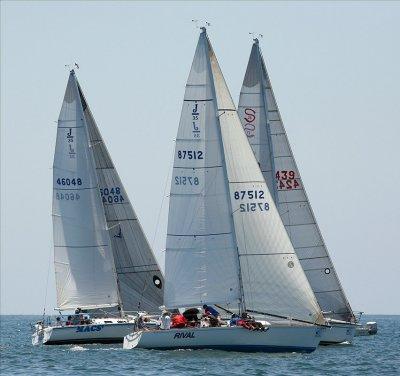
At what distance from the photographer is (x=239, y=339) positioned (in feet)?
154

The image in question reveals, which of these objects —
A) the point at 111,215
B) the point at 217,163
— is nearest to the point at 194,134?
the point at 217,163

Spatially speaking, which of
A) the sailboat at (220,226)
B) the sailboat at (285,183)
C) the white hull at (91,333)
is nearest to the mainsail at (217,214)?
the sailboat at (220,226)

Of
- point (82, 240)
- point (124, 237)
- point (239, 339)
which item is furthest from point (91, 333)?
point (239, 339)

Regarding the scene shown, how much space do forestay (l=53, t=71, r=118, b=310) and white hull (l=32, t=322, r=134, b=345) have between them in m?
3.27

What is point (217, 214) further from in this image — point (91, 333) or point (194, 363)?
point (91, 333)

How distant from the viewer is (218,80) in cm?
4916

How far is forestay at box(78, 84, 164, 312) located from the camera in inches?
2415

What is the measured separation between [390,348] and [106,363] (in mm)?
18154

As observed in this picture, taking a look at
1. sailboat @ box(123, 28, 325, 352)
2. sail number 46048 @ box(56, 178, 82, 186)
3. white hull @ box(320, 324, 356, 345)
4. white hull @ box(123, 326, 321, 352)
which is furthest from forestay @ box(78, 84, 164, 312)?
white hull @ box(123, 326, 321, 352)

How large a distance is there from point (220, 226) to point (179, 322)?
3.69 meters

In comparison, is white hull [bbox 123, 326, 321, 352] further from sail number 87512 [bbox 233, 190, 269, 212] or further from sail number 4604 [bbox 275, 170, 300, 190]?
sail number 4604 [bbox 275, 170, 300, 190]

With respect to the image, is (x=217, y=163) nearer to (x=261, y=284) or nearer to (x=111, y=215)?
(x=261, y=284)

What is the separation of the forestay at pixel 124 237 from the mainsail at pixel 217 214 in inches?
484

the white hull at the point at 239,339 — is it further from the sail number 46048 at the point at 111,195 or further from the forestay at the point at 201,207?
the sail number 46048 at the point at 111,195
